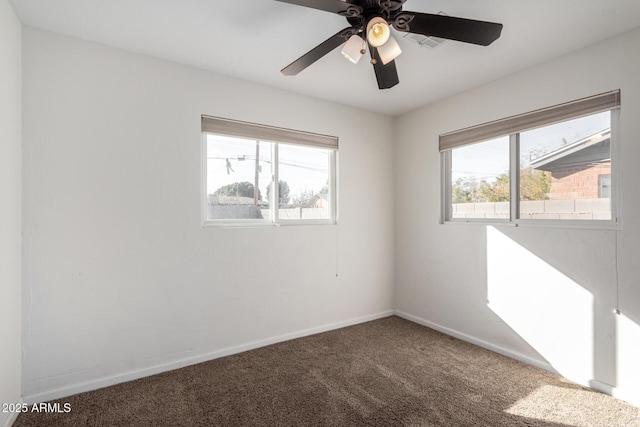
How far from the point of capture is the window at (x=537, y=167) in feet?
7.61

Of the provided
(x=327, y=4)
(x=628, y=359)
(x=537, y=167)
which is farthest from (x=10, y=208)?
(x=628, y=359)

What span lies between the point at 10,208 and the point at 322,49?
200 cm

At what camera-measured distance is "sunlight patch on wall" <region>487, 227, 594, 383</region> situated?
235cm

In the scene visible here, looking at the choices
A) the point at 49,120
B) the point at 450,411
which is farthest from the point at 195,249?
the point at 450,411

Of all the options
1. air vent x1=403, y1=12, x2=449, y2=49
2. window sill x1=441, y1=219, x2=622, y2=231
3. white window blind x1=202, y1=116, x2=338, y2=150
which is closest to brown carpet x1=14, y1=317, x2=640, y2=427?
window sill x1=441, y1=219, x2=622, y2=231

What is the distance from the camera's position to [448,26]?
1.54m

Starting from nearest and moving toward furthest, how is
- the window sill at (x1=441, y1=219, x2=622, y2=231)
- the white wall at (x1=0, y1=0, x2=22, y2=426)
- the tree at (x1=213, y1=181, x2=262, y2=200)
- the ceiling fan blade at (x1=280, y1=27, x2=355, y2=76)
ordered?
the ceiling fan blade at (x1=280, y1=27, x2=355, y2=76)
the white wall at (x1=0, y1=0, x2=22, y2=426)
the window sill at (x1=441, y1=219, x2=622, y2=231)
the tree at (x1=213, y1=181, x2=262, y2=200)

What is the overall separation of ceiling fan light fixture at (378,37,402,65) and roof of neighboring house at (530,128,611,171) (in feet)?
5.58

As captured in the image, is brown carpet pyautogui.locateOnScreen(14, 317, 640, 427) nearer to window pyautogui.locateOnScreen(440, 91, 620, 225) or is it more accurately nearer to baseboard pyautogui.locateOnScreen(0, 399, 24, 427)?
baseboard pyautogui.locateOnScreen(0, 399, 24, 427)

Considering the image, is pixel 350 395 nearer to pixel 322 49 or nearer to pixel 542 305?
pixel 542 305

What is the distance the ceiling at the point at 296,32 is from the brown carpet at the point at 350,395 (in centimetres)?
239

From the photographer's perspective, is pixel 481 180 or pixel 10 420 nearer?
pixel 10 420

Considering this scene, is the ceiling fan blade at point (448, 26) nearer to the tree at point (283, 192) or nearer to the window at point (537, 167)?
the window at point (537, 167)

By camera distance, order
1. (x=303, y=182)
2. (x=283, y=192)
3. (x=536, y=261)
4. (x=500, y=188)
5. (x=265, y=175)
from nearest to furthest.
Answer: (x=536, y=261), (x=500, y=188), (x=265, y=175), (x=283, y=192), (x=303, y=182)
